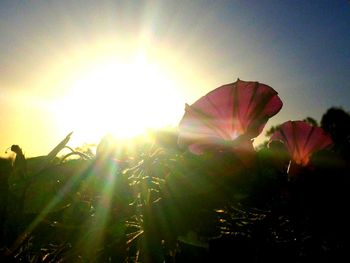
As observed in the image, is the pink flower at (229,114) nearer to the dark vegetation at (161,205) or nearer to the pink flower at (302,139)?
the dark vegetation at (161,205)

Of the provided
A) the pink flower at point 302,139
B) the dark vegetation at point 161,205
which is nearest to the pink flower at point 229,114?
the dark vegetation at point 161,205

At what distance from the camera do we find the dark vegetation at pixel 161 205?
88 centimetres

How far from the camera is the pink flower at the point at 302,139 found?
109cm

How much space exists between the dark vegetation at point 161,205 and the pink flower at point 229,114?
48 millimetres

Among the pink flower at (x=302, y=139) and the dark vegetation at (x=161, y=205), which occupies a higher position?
the pink flower at (x=302, y=139)

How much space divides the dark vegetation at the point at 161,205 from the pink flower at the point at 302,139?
8 centimetres

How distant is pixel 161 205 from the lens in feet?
2.84

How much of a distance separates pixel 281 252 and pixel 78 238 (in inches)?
23.9

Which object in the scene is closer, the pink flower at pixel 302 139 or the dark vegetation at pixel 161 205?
the dark vegetation at pixel 161 205

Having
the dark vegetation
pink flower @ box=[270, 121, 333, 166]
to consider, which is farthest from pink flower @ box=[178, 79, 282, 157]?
pink flower @ box=[270, 121, 333, 166]

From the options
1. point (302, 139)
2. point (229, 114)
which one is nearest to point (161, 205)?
point (229, 114)

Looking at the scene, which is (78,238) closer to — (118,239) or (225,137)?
(118,239)

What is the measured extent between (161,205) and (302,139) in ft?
1.64

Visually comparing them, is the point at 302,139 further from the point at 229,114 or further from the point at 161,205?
the point at 161,205
